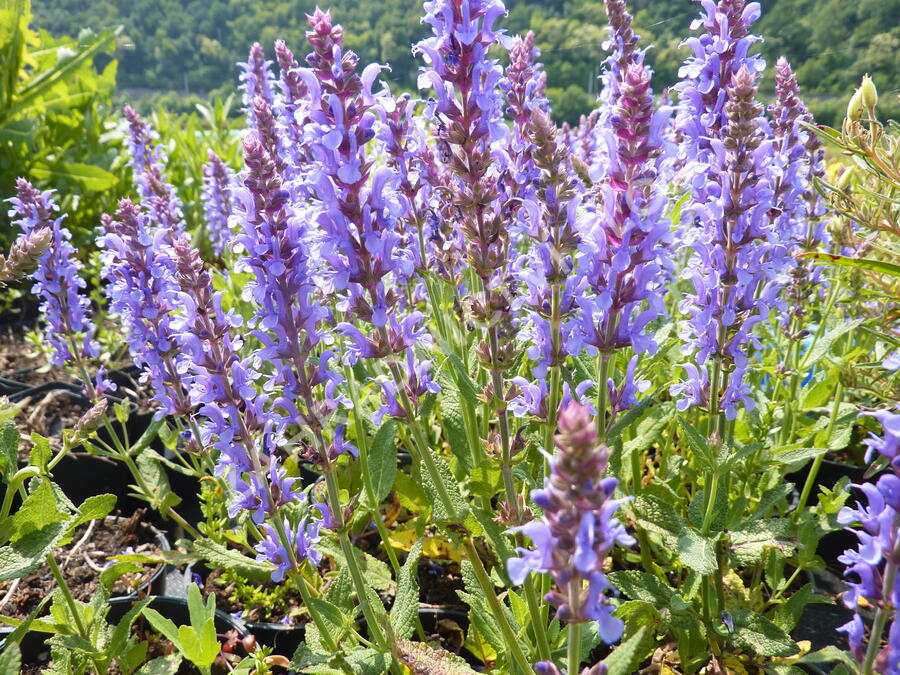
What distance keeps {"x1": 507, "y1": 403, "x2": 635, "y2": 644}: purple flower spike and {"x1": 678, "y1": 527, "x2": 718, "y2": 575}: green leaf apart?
0.83 metres

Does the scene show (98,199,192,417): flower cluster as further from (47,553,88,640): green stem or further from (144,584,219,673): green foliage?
(144,584,219,673): green foliage

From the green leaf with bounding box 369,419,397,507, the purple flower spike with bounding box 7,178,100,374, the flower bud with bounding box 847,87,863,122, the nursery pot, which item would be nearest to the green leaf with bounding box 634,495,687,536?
the green leaf with bounding box 369,419,397,507

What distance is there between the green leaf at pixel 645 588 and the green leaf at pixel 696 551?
0.49 feet

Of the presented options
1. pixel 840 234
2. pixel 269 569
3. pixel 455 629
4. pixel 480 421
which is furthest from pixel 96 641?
pixel 840 234

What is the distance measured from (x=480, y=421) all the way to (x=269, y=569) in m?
1.25

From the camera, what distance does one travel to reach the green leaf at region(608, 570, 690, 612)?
1.94 m

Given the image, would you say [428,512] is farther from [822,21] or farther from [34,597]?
[822,21]

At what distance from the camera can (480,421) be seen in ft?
9.78

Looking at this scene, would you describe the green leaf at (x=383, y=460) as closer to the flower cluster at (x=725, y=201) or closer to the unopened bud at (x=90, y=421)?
the unopened bud at (x=90, y=421)

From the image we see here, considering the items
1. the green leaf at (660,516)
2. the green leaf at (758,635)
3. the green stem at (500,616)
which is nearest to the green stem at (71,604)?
the green stem at (500,616)

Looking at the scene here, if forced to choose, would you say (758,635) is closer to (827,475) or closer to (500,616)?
(500,616)

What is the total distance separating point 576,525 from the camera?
962 mm

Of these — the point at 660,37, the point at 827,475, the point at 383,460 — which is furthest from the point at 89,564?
the point at 660,37

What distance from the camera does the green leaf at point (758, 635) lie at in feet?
6.26
